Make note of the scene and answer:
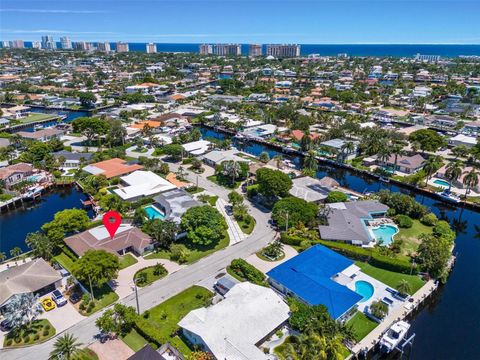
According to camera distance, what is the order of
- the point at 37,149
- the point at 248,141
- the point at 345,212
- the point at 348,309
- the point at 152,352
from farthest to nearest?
1. the point at 248,141
2. the point at 37,149
3. the point at 345,212
4. the point at 348,309
5. the point at 152,352

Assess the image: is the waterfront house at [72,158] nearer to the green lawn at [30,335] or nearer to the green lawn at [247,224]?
the green lawn at [247,224]

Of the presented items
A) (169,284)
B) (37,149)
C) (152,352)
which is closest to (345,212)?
(169,284)

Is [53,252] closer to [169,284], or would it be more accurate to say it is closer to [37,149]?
[169,284]

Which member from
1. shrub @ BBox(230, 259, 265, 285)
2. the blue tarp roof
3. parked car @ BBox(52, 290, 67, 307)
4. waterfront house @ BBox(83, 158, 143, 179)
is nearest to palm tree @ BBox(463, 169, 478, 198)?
the blue tarp roof

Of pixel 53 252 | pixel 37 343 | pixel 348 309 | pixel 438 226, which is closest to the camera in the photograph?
pixel 37 343

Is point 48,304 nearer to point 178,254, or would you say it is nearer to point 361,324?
point 178,254

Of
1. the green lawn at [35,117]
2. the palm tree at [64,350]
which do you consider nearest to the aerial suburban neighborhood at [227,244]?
the palm tree at [64,350]
